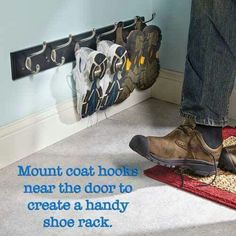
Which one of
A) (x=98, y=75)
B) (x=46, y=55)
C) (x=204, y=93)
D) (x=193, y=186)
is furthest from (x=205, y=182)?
(x=46, y=55)

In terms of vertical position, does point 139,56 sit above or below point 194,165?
above

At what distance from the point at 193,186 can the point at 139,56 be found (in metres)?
0.60

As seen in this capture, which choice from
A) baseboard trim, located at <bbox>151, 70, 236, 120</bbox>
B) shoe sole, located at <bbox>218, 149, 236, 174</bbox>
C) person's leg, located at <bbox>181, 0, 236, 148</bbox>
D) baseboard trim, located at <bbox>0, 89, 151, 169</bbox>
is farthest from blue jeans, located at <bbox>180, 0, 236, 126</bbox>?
baseboard trim, located at <bbox>151, 70, 236, 120</bbox>

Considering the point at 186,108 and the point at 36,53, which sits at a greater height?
the point at 36,53

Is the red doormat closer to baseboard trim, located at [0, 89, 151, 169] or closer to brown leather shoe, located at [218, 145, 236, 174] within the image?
brown leather shoe, located at [218, 145, 236, 174]

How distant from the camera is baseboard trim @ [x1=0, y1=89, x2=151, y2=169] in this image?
1.46 meters

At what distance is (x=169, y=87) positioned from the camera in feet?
6.45

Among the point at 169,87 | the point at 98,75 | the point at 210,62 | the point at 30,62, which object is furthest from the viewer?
the point at 169,87

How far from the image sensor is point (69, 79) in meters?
1.62

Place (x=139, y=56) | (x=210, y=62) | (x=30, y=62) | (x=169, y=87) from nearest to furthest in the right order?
(x=210, y=62)
(x=30, y=62)
(x=139, y=56)
(x=169, y=87)

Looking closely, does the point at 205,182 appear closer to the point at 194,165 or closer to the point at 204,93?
the point at 194,165

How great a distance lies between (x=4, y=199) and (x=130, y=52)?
71 centimetres

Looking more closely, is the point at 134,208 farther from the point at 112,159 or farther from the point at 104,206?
the point at 112,159

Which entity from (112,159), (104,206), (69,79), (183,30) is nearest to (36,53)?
(69,79)
